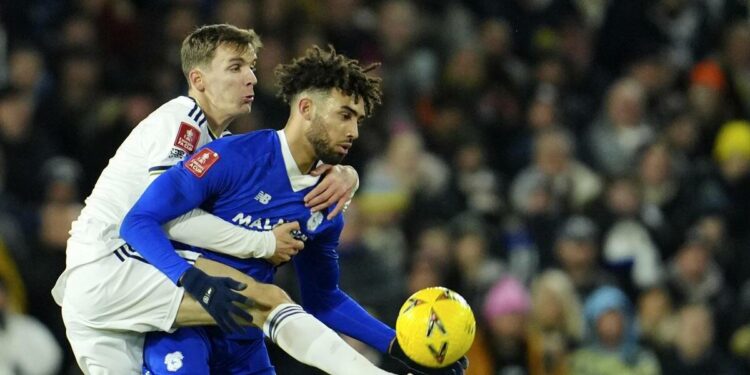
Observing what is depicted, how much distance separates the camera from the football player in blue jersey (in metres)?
5.29

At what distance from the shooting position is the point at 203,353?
547 cm

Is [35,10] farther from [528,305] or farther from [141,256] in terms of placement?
[141,256]

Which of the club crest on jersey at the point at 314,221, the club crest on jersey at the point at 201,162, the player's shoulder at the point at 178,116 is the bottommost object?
the club crest on jersey at the point at 314,221

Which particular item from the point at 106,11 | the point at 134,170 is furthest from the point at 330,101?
the point at 106,11

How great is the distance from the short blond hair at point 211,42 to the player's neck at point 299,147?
57 cm

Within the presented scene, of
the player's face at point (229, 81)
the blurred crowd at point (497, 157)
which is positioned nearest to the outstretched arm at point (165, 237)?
the player's face at point (229, 81)

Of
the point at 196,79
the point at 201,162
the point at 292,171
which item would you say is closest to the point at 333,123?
the point at 292,171

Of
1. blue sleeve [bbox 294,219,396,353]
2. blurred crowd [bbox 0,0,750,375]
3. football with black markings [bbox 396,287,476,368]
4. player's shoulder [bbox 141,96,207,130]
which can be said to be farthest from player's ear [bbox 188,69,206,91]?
blurred crowd [bbox 0,0,750,375]

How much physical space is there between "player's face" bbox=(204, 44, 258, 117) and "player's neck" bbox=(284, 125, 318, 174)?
0.39 meters

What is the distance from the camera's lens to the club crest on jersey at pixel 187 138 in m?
5.56

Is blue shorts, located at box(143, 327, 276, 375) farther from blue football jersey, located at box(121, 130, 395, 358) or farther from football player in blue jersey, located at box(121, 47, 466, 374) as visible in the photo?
blue football jersey, located at box(121, 130, 395, 358)

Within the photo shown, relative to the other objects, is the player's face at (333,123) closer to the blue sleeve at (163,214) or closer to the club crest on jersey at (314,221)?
the club crest on jersey at (314,221)

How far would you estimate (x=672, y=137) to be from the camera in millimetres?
10984

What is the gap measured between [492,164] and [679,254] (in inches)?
71.6
